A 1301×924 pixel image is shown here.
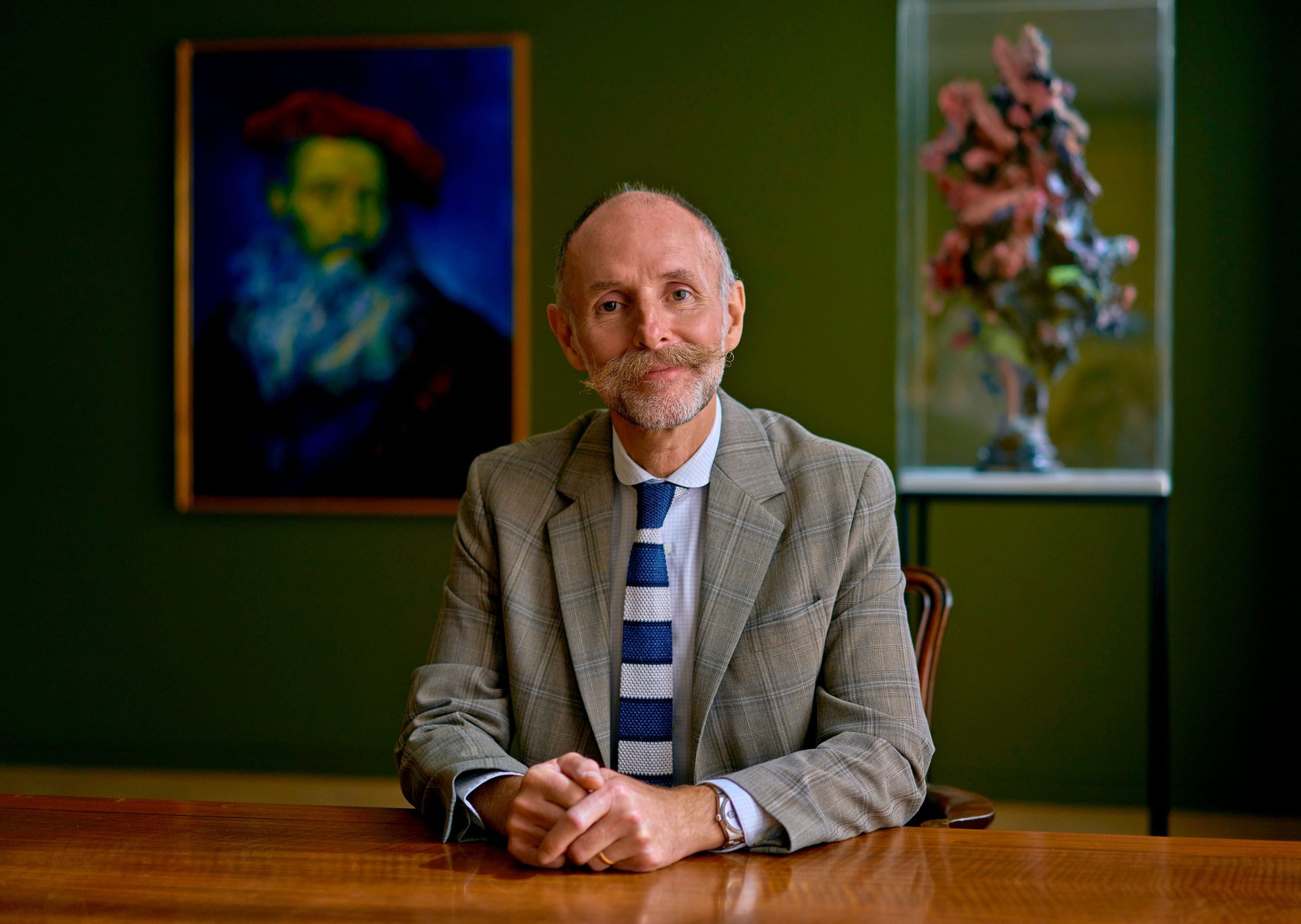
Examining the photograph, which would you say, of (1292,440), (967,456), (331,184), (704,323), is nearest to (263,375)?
(331,184)

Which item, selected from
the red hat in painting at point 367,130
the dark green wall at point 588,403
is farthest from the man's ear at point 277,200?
the dark green wall at point 588,403

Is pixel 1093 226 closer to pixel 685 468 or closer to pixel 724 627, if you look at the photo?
pixel 685 468

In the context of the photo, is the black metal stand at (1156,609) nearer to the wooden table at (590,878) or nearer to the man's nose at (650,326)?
the man's nose at (650,326)

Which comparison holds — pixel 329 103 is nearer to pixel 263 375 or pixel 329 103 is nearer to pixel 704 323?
pixel 263 375

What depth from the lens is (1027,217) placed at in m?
2.87

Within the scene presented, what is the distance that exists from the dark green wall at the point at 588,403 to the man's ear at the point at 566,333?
1.92m

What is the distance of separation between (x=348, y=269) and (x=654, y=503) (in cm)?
241

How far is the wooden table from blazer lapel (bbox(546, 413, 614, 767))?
0.30 m

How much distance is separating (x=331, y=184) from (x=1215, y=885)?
330 centimetres

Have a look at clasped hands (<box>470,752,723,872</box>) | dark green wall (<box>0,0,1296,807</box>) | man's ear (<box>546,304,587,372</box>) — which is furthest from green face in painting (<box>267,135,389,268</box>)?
clasped hands (<box>470,752,723,872</box>)

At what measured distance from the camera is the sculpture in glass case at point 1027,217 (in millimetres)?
2889

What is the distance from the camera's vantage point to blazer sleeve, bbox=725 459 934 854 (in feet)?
4.11

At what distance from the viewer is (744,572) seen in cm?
154

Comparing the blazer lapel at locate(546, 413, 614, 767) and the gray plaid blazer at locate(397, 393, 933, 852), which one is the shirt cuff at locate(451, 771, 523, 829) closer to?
the gray plaid blazer at locate(397, 393, 933, 852)
